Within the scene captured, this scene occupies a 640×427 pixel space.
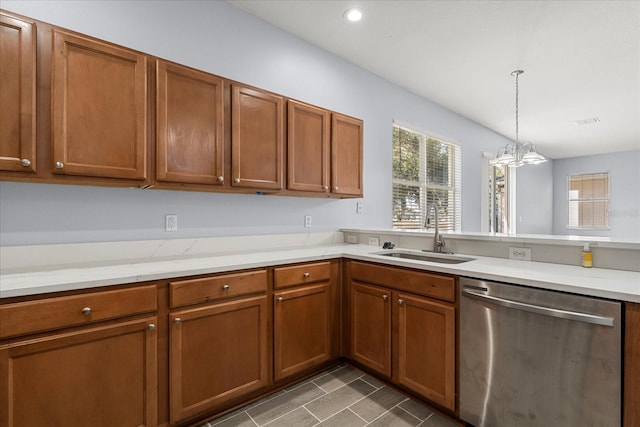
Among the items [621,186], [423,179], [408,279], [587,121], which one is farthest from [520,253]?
[621,186]

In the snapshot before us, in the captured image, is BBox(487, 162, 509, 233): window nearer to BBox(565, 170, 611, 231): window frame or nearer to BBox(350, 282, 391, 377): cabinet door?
BBox(565, 170, 611, 231): window frame

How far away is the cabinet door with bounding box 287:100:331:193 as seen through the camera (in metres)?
2.42

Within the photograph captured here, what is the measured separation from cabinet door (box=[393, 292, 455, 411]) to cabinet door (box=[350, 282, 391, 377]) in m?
0.09

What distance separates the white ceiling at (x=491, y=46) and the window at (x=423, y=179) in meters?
0.64

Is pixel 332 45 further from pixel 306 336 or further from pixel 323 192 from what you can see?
pixel 306 336

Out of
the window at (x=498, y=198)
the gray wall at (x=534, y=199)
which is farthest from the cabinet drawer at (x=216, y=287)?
the gray wall at (x=534, y=199)

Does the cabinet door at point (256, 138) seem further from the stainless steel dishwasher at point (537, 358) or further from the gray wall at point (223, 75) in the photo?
the stainless steel dishwasher at point (537, 358)

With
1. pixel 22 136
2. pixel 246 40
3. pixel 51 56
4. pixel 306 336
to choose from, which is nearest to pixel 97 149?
pixel 22 136

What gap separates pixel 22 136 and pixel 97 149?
0.29 meters

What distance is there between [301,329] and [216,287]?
0.73 metres

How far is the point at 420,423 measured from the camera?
5.84ft

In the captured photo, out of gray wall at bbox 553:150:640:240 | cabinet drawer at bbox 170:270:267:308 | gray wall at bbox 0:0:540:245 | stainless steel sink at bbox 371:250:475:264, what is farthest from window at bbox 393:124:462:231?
gray wall at bbox 553:150:640:240

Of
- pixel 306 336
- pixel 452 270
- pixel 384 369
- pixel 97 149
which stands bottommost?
pixel 384 369

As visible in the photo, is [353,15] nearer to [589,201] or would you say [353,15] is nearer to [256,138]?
[256,138]
